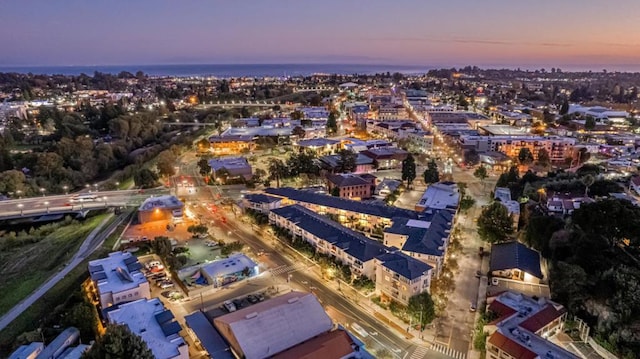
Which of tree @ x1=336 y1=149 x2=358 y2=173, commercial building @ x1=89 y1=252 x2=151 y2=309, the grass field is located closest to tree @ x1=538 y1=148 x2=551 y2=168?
tree @ x1=336 y1=149 x2=358 y2=173

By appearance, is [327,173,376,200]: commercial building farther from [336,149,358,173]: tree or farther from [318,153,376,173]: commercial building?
[318,153,376,173]: commercial building

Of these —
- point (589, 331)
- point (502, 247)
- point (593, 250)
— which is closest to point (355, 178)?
point (502, 247)

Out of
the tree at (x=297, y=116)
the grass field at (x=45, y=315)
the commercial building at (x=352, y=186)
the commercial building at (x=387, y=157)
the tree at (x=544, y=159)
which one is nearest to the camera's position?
the grass field at (x=45, y=315)

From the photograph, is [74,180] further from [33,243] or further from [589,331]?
[589,331]

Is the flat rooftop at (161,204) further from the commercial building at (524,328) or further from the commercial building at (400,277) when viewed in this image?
the commercial building at (524,328)

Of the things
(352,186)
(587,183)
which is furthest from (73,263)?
(587,183)

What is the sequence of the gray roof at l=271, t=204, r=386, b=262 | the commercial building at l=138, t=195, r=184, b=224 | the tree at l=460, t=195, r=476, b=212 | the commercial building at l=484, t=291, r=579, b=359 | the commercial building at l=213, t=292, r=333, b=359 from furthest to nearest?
the tree at l=460, t=195, r=476, b=212, the commercial building at l=138, t=195, r=184, b=224, the gray roof at l=271, t=204, r=386, b=262, the commercial building at l=213, t=292, r=333, b=359, the commercial building at l=484, t=291, r=579, b=359

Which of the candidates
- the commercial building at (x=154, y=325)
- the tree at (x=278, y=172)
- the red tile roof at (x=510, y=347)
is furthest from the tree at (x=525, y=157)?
the commercial building at (x=154, y=325)
